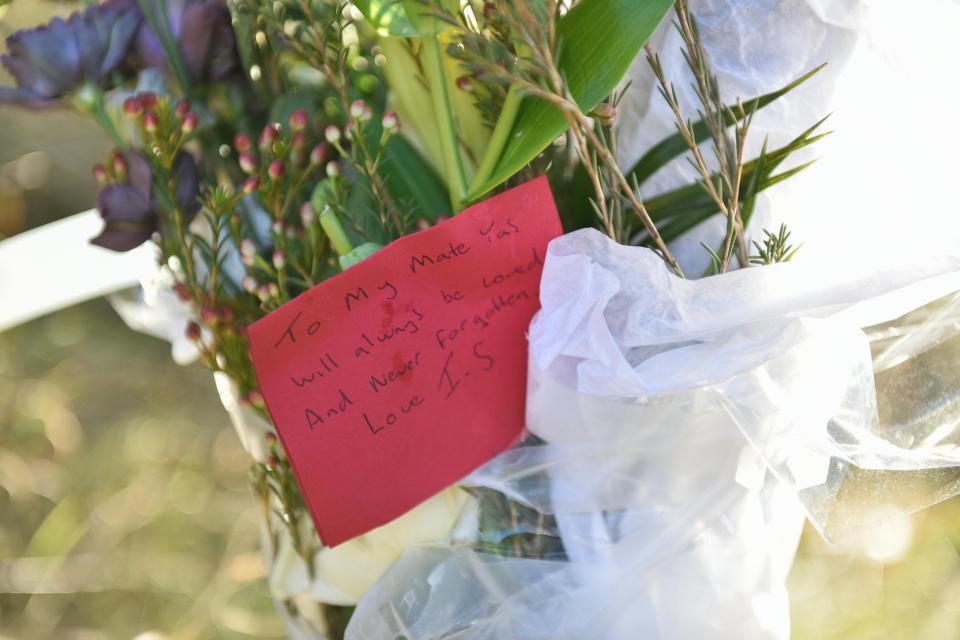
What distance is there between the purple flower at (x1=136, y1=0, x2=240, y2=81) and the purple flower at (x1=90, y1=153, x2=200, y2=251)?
6cm

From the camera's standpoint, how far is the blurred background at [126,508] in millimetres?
883

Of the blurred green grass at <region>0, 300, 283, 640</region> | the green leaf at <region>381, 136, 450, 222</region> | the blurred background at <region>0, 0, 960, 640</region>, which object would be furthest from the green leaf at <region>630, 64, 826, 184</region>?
the blurred green grass at <region>0, 300, 283, 640</region>

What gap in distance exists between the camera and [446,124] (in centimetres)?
50

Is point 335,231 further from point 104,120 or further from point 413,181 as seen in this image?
point 104,120

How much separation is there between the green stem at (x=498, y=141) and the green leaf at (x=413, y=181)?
46mm

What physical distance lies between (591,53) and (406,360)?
21 centimetres

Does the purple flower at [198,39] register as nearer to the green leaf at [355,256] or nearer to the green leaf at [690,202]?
the green leaf at [355,256]

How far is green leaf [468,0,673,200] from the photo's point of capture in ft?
1.39

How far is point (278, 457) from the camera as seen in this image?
1.87 feet

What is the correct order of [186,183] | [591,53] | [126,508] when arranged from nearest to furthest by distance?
1. [591,53]
2. [186,183]
3. [126,508]

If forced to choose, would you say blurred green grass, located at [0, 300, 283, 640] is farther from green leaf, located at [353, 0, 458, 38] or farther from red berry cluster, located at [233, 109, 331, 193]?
green leaf, located at [353, 0, 458, 38]

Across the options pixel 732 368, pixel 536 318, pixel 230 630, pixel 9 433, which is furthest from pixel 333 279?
pixel 9 433

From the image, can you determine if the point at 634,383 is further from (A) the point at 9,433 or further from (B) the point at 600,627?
(A) the point at 9,433

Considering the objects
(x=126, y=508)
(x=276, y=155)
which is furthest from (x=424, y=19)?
(x=126, y=508)
